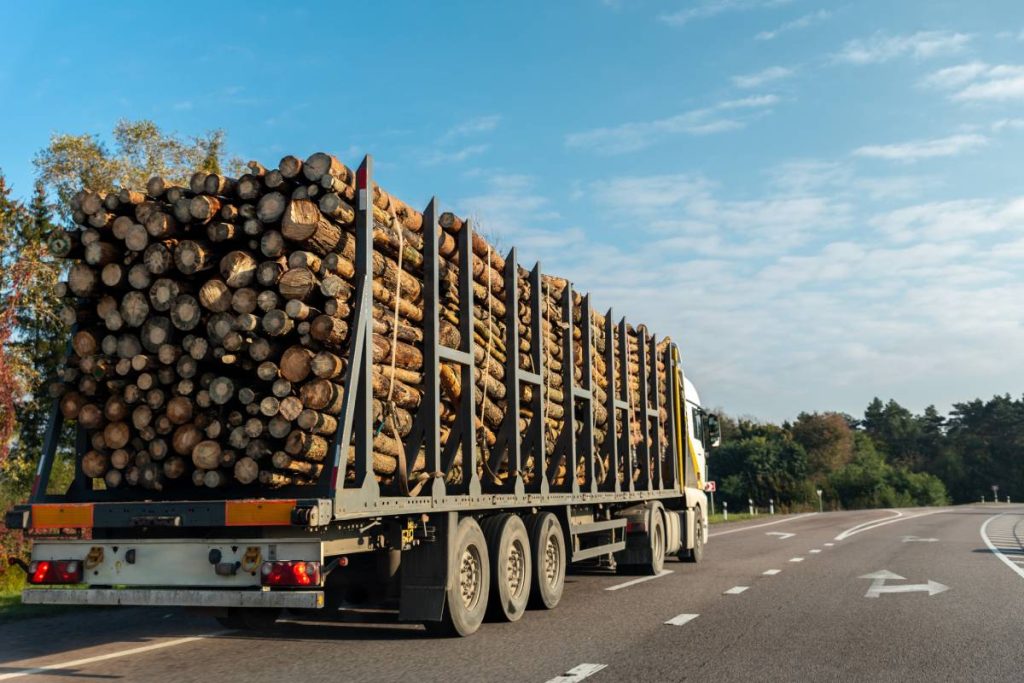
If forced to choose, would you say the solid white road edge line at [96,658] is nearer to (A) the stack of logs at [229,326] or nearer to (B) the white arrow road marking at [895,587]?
(A) the stack of logs at [229,326]

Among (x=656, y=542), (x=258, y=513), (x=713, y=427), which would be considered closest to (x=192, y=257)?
(x=258, y=513)

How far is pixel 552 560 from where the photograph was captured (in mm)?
10125

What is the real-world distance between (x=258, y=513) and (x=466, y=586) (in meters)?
2.38

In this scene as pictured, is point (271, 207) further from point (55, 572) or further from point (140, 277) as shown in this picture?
point (55, 572)

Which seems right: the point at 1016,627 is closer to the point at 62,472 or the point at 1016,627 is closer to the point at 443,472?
the point at 443,472

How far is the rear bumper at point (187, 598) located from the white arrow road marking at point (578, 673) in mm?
1624

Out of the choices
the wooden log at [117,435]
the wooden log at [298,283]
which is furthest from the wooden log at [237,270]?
the wooden log at [117,435]

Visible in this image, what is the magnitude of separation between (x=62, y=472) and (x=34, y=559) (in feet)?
28.2

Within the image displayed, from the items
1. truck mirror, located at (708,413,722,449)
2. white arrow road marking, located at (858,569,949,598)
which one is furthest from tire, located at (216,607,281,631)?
truck mirror, located at (708,413,722,449)

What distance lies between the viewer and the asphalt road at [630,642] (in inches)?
259

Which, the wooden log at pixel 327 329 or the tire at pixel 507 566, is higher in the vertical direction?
the wooden log at pixel 327 329

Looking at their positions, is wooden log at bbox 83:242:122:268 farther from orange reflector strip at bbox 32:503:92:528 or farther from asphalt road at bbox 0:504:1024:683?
asphalt road at bbox 0:504:1024:683

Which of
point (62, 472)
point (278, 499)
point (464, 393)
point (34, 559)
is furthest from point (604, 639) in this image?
point (62, 472)

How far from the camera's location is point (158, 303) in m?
7.19
